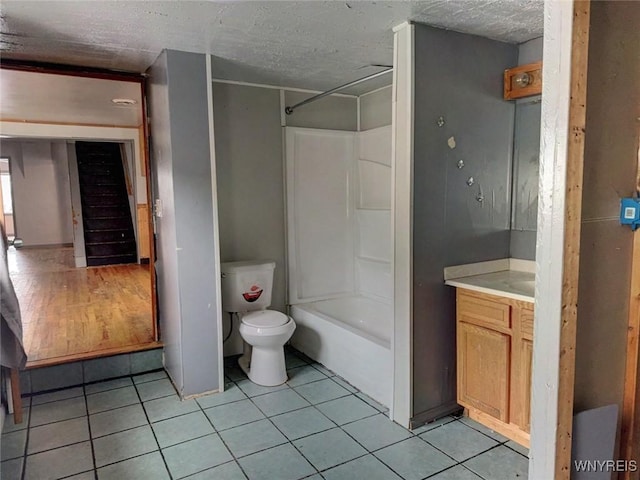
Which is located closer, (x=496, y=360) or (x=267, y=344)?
(x=496, y=360)

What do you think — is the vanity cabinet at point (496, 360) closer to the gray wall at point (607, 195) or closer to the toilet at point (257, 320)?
the gray wall at point (607, 195)

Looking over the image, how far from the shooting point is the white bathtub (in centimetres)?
267

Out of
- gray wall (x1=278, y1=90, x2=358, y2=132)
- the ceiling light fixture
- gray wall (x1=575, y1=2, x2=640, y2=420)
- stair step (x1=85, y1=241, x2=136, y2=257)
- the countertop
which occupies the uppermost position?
the ceiling light fixture

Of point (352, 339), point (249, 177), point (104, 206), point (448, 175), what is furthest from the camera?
point (104, 206)

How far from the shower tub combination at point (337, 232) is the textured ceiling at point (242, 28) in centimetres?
86

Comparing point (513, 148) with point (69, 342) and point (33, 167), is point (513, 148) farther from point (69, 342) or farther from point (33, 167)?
point (33, 167)

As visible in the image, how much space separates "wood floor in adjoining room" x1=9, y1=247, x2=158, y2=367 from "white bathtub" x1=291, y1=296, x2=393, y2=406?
1150 mm

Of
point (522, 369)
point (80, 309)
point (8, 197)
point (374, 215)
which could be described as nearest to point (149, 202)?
point (374, 215)

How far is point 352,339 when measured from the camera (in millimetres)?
2900

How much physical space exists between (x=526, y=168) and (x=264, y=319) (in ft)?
6.34

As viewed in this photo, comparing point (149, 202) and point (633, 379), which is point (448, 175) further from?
point (149, 202)

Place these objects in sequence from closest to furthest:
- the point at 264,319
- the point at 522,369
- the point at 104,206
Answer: the point at 522,369, the point at 264,319, the point at 104,206

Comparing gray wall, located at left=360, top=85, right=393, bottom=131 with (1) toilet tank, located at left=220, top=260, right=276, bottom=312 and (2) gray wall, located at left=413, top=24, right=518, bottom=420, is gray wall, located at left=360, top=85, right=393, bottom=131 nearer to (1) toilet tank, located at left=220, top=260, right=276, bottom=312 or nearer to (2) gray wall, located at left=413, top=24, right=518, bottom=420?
(2) gray wall, located at left=413, top=24, right=518, bottom=420

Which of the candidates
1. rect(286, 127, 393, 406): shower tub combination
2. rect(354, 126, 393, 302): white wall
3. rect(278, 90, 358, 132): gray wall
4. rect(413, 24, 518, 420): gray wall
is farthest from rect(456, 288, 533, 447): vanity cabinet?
rect(278, 90, 358, 132): gray wall
